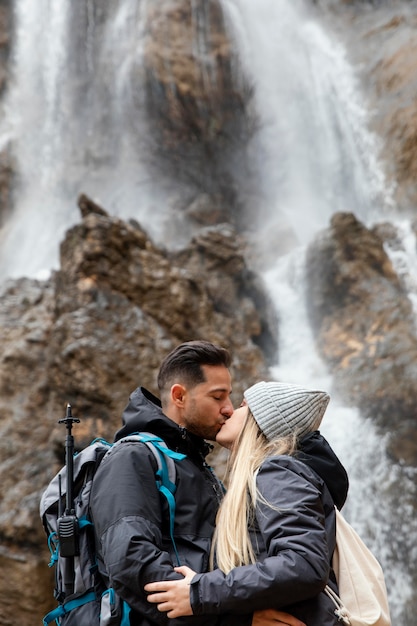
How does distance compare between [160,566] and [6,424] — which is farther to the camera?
[6,424]

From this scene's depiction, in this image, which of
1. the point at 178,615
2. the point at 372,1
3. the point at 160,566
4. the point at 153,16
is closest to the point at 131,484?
the point at 160,566

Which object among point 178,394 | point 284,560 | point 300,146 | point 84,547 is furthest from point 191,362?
point 300,146

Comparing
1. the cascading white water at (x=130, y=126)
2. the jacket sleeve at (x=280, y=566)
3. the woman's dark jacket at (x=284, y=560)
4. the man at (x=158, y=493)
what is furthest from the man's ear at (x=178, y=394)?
the cascading white water at (x=130, y=126)

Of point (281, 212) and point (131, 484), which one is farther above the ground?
point (281, 212)

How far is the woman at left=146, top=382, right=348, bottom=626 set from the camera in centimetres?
184

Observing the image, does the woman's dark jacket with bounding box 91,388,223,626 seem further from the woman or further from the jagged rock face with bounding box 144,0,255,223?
the jagged rock face with bounding box 144,0,255,223

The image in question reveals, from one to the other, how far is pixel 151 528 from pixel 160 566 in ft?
0.44

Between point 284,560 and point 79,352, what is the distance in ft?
17.8

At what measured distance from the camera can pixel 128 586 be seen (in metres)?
1.90

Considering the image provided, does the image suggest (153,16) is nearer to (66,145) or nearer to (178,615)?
(66,145)

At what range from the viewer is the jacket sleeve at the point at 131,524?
1.89 metres

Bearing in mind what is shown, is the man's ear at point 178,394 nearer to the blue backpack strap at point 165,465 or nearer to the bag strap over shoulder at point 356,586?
the blue backpack strap at point 165,465

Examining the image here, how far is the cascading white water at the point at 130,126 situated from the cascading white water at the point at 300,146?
0.16 feet

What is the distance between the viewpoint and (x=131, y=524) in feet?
6.41
